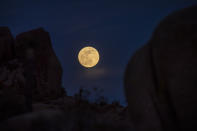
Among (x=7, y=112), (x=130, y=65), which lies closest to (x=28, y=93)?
(x=7, y=112)

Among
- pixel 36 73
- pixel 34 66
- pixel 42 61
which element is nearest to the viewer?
pixel 34 66

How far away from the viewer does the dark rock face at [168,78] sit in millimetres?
4602

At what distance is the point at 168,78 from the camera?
16.0 ft

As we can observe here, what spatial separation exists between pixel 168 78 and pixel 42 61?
626 inches

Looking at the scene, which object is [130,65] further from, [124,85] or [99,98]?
[99,98]

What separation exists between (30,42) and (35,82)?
3366 mm

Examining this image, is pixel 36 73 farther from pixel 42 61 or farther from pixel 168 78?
pixel 168 78

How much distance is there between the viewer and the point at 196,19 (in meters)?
4.75

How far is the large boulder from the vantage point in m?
18.9

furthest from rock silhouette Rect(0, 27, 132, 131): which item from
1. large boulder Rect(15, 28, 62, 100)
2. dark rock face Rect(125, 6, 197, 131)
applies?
dark rock face Rect(125, 6, 197, 131)

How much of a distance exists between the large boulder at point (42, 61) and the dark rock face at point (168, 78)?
1417 centimetres

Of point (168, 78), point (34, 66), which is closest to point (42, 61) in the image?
point (34, 66)

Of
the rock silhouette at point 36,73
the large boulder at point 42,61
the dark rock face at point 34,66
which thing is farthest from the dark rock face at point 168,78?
the large boulder at point 42,61

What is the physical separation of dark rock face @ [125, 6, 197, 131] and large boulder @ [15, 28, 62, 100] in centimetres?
1417
